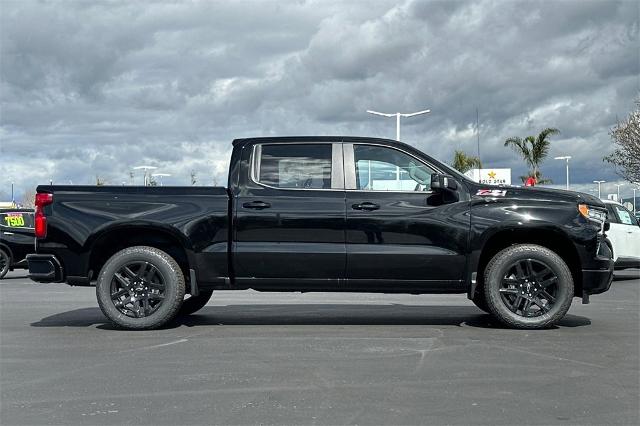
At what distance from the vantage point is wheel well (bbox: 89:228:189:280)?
297 inches

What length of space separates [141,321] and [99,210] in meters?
1.20

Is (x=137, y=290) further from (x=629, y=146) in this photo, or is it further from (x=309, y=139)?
(x=629, y=146)

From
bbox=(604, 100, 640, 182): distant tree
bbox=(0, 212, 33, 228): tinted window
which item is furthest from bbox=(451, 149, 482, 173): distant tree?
bbox=(0, 212, 33, 228): tinted window

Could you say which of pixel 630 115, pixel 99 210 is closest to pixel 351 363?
pixel 99 210

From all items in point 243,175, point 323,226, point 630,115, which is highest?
point 630,115

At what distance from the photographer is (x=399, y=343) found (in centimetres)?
662

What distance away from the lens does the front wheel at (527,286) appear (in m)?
7.20

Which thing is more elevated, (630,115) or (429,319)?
(630,115)

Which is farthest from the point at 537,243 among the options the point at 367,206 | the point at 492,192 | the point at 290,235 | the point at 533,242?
the point at 290,235

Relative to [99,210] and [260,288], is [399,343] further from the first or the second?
[99,210]

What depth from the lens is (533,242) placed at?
752cm

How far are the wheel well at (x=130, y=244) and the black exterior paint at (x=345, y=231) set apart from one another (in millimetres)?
134

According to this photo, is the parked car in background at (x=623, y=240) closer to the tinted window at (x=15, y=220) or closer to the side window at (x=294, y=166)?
the side window at (x=294, y=166)

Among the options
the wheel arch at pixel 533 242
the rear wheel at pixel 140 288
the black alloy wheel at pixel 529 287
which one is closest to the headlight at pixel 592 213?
the wheel arch at pixel 533 242
